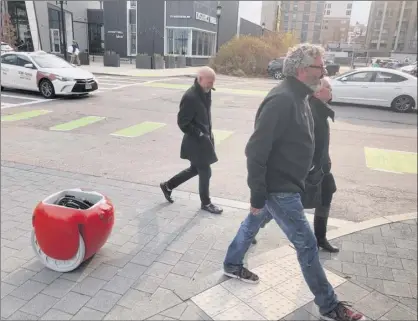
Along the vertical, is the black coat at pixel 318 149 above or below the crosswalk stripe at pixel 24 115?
above

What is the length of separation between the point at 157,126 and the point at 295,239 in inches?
238

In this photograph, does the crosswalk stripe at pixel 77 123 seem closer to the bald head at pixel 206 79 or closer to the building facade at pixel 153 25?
the bald head at pixel 206 79

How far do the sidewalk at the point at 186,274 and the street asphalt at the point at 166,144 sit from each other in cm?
58

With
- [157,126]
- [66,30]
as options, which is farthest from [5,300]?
[157,126]

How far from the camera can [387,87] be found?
1.45 m

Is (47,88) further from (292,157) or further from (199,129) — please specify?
(292,157)

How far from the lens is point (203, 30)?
1700 mm

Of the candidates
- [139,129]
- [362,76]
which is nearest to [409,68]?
[362,76]

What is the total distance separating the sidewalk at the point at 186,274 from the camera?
235cm

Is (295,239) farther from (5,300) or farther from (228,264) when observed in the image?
(5,300)

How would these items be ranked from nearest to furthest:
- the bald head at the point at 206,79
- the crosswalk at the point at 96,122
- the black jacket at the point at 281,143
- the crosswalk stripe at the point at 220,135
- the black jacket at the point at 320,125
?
the black jacket at the point at 281,143, the black jacket at the point at 320,125, the bald head at the point at 206,79, the crosswalk stripe at the point at 220,135, the crosswalk at the point at 96,122

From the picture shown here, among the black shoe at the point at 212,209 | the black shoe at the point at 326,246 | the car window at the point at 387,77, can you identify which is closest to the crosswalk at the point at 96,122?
the black shoe at the point at 212,209

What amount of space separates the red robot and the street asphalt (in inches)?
39.7

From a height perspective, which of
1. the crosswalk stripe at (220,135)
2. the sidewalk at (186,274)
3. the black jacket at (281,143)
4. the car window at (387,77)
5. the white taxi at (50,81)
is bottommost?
the sidewalk at (186,274)
